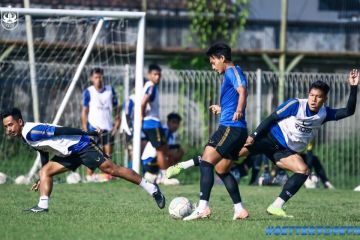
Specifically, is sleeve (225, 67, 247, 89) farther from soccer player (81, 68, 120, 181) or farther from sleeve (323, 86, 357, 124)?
soccer player (81, 68, 120, 181)

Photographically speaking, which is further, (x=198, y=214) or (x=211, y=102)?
(x=211, y=102)

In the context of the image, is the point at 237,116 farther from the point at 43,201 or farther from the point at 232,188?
the point at 43,201

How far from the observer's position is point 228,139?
11.3 meters

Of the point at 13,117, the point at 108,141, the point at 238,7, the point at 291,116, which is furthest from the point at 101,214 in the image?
the point at 238,7

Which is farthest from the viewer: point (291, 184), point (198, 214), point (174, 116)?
point (174, 116)

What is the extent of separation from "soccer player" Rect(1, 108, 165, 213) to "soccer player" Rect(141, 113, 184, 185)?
239 inches

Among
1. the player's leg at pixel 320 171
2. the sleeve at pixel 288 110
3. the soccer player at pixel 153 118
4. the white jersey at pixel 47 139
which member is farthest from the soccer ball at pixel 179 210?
the player's leg at pixel 320 171

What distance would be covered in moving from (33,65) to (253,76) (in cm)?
495

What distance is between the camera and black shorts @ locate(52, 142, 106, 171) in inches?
473

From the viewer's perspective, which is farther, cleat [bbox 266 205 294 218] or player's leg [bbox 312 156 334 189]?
player's leg [bbox 312 156 334 189]

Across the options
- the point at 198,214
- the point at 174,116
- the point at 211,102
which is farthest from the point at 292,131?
the point at 211,102

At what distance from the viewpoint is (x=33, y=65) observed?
19344mm

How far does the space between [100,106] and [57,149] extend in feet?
24.1

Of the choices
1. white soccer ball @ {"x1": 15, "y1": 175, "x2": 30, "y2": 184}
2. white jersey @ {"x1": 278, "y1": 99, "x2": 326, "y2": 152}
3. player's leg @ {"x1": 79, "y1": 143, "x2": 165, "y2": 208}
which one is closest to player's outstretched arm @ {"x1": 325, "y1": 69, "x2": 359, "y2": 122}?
white jersey @ {"x1": 278, "y1": 99, "x2": 326, "y2": 152}
